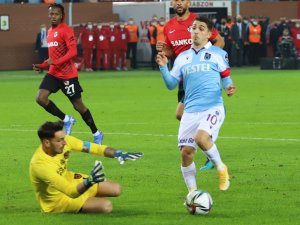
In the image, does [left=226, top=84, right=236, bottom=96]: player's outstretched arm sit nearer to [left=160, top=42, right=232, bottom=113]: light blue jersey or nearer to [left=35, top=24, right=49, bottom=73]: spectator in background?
[left=160, top=42, right=232, bottom=113]: light blue jersey

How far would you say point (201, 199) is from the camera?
11906mm

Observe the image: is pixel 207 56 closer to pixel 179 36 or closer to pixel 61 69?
pixel 179 36

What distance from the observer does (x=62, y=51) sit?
19.8m

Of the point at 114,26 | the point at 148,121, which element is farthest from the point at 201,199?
the point at 114,26

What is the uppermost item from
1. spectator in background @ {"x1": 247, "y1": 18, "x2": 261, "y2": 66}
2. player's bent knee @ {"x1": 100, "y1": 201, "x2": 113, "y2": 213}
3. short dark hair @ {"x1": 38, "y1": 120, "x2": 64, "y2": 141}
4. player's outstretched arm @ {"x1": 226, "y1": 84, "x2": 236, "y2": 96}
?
player's outstretched arm @ {"x1": 226, "y1": 84, "x2": 236, "y2": 96}

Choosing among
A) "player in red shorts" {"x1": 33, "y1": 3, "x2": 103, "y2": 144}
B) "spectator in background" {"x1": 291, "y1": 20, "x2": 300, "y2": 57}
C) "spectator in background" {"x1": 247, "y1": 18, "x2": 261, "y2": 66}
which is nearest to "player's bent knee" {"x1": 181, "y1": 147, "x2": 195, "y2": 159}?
"player in red shorts" {"x1": 33, "y1": 3, "x2": 103, "y2": 144}

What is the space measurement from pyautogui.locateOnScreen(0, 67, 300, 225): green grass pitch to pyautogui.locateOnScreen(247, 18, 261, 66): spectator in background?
53.6 ft

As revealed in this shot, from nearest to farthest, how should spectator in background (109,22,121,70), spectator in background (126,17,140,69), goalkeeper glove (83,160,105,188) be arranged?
goalkeeper glove (83,160,105,188), spectator in background (109,22,121,70), spectator in background (126,17,140,69)

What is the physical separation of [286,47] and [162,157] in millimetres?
31430

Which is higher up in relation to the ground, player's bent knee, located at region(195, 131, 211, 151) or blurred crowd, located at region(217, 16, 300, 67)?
player's bent knee, located at region(195, 131, 211, 151)

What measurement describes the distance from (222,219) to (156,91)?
22.6 meters

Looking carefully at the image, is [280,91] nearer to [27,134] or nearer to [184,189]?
[27,134]

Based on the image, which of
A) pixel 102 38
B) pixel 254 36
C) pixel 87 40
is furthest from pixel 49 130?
pixel 254 36

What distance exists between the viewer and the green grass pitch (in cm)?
1205
